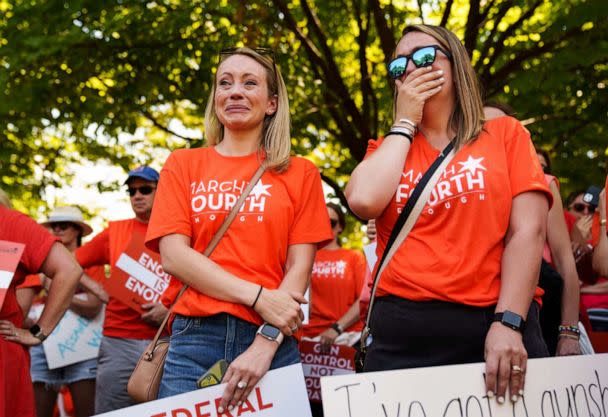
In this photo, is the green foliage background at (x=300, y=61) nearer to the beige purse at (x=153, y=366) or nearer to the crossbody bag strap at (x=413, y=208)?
the beige purse at (x=153, y=366)

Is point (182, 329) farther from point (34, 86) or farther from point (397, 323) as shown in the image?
point (34, 86)

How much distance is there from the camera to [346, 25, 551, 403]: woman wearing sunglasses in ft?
8.89

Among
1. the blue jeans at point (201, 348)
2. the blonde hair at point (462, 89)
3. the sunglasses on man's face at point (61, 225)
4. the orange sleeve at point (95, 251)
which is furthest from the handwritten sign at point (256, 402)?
the sunglasses on man's face at point (61, 225)

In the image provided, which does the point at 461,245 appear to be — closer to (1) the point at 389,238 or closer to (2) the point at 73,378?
(1) the point at 389,238

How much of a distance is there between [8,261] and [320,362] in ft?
10.8

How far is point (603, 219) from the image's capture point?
3.68 meters

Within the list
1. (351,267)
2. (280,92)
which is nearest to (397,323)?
(280,92)

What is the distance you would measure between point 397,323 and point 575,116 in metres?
6.77

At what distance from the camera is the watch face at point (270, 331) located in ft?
10.0

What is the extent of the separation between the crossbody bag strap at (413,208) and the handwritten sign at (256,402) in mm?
477

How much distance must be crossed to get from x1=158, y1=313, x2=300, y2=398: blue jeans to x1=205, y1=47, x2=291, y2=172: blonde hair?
771 mm

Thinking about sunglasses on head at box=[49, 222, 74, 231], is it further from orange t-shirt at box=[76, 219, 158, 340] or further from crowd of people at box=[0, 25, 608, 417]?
crowd of people at box=[0, 25, 608, 417]

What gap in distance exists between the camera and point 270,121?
3.62 m

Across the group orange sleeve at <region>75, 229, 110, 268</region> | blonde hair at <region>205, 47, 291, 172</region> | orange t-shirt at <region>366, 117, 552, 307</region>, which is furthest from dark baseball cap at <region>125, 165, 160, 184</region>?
orange t-shirt at <region>366, 117, 552, 307</region>
